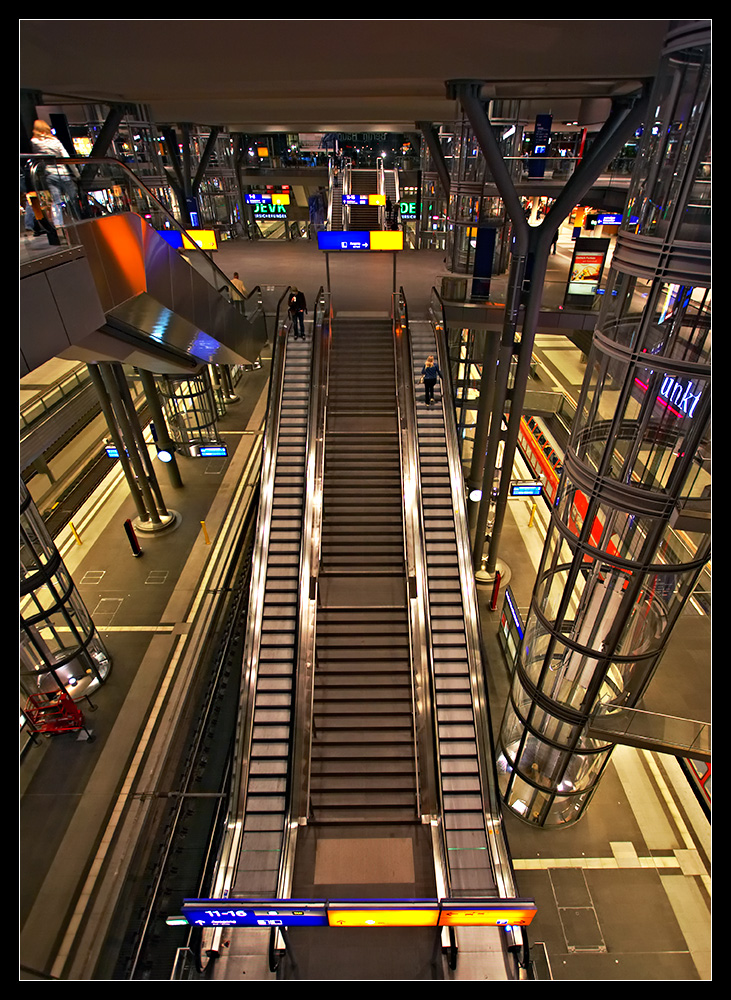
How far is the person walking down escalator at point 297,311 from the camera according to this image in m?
13.8

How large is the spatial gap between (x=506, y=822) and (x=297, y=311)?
12.6 meters

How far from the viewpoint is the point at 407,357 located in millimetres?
13727

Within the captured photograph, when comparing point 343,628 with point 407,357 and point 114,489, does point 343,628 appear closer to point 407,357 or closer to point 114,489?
point 407,357

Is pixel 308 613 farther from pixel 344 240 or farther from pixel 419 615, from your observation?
pixel 344 240

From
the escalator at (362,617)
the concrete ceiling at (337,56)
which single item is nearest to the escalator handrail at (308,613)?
the escalator at (362,617)

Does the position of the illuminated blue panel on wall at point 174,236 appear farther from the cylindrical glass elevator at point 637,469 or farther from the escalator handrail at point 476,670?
the cylindrical glass elevator at point 637,469

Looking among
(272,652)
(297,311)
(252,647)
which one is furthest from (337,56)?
(272,652)

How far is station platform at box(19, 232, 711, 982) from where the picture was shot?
7.52 metres

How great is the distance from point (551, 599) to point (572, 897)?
194 inches

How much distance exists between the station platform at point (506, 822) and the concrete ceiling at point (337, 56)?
8.23m

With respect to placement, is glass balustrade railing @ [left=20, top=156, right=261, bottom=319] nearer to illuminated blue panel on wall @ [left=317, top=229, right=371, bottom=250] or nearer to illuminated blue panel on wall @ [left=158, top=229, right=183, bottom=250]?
illuminated blue panel on wall @ [left=158, top=229, right=183, bottom=250]
